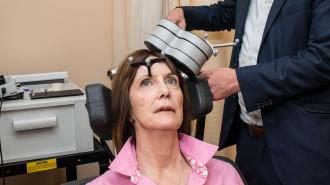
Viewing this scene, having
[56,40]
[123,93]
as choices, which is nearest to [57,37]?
[56,40]

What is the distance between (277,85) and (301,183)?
389 millimetres

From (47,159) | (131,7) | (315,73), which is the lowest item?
(47,159)

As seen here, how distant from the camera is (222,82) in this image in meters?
1.42

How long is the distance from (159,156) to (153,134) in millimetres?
81

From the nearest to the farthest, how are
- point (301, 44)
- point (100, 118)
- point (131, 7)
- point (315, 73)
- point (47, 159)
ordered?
point (100, 118) < point (315, 73) < point (301, 44) < point (47, 159) < point (131, 7)

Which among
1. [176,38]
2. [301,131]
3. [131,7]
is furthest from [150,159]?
[131,7]

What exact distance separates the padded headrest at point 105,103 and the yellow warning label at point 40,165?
46cm

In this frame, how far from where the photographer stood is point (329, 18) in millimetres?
1324

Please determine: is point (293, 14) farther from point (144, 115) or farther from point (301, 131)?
point (144, 115)

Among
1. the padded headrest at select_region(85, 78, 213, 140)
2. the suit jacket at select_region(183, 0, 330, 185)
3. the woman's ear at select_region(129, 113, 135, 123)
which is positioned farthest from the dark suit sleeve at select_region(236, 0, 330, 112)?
the woman's ear at select_region(129, 113, 135, 123)

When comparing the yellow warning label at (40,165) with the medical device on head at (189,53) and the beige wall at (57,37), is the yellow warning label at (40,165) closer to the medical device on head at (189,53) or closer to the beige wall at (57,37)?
the medical device on head at (189,53)

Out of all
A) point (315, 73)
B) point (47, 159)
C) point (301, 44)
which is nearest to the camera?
point (315, 73)

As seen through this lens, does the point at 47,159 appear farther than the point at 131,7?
No

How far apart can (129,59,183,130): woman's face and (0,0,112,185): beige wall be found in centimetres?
110
